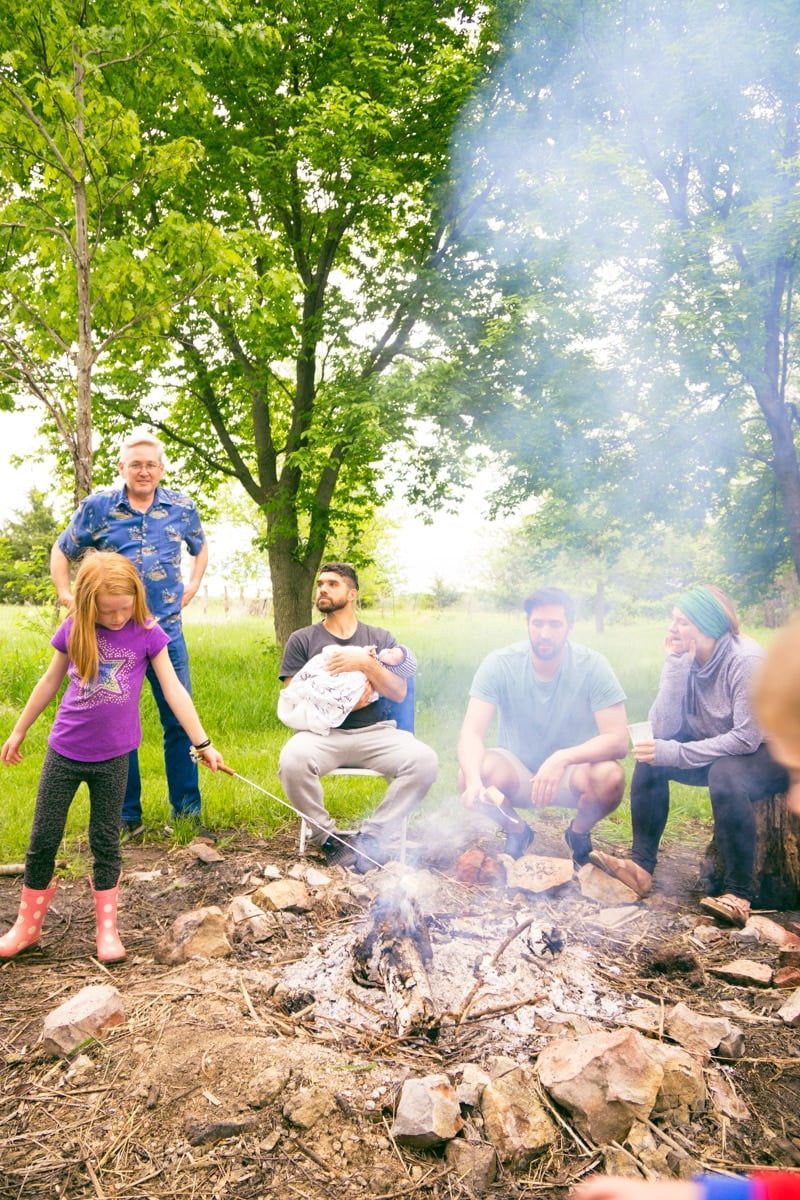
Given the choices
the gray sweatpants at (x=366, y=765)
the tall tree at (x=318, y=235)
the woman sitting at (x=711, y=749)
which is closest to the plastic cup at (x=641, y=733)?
the woman sitting at (x=711, y=749)

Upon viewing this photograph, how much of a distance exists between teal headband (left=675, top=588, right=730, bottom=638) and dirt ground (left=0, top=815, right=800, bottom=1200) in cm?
134

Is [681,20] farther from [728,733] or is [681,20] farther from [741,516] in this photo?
[728,733]

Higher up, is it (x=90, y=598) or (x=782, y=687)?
(x=90, y=598)

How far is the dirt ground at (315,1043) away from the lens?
6.07 feet

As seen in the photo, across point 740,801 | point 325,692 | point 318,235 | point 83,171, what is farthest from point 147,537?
point 318,235

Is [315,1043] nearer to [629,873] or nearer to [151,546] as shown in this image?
[629,873]

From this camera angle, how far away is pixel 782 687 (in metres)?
1.02

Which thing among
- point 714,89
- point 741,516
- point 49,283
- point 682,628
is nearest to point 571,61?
point 714,89

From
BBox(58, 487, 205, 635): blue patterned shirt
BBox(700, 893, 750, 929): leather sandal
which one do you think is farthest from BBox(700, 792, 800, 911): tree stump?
BBox(58, 487, 205, 635): blue patterned shirt

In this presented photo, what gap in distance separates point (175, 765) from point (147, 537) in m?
1.34

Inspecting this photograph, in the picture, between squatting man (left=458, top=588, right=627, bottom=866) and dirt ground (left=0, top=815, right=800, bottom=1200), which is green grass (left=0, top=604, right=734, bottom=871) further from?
squatting man (left=458, top=588, right=627, bottom=866)

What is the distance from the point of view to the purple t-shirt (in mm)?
2930

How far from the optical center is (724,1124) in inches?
80.0

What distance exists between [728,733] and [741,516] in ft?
21.8
